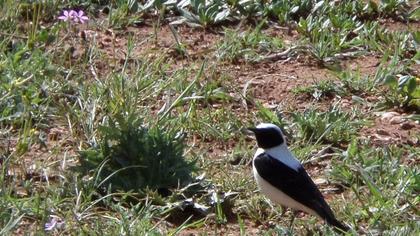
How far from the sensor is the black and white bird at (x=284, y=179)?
577 cm

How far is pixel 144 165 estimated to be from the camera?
6031 millimetres

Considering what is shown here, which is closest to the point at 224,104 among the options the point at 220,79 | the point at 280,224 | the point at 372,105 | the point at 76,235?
the point at 220,79

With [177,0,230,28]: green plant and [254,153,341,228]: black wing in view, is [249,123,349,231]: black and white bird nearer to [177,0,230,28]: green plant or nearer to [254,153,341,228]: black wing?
[254,153,341,228]: black wing

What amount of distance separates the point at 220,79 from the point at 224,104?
217mm

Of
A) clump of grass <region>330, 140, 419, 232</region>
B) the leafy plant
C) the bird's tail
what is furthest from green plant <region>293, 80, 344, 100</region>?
the bird's tail

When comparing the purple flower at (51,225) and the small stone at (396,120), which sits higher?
the purple flower at (51,225)

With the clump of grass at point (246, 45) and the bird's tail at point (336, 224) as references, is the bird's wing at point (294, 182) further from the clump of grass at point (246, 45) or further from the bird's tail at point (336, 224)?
the clump of grass at point (246, 45)

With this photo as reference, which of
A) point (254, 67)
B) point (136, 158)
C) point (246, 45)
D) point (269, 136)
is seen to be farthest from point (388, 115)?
point (136, 158)

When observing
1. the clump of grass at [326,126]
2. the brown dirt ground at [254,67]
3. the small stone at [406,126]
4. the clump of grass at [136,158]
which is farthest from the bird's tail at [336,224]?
the small stone at [406,126]

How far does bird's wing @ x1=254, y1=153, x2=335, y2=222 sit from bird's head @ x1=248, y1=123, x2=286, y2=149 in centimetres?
10

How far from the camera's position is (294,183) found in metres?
5.89

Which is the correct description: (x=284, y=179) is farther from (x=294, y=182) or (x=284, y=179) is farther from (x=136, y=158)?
(x=136, y=158)

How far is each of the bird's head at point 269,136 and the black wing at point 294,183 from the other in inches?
3.9

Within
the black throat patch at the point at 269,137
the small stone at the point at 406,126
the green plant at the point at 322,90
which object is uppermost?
the black throat patch at the point at 269,137
